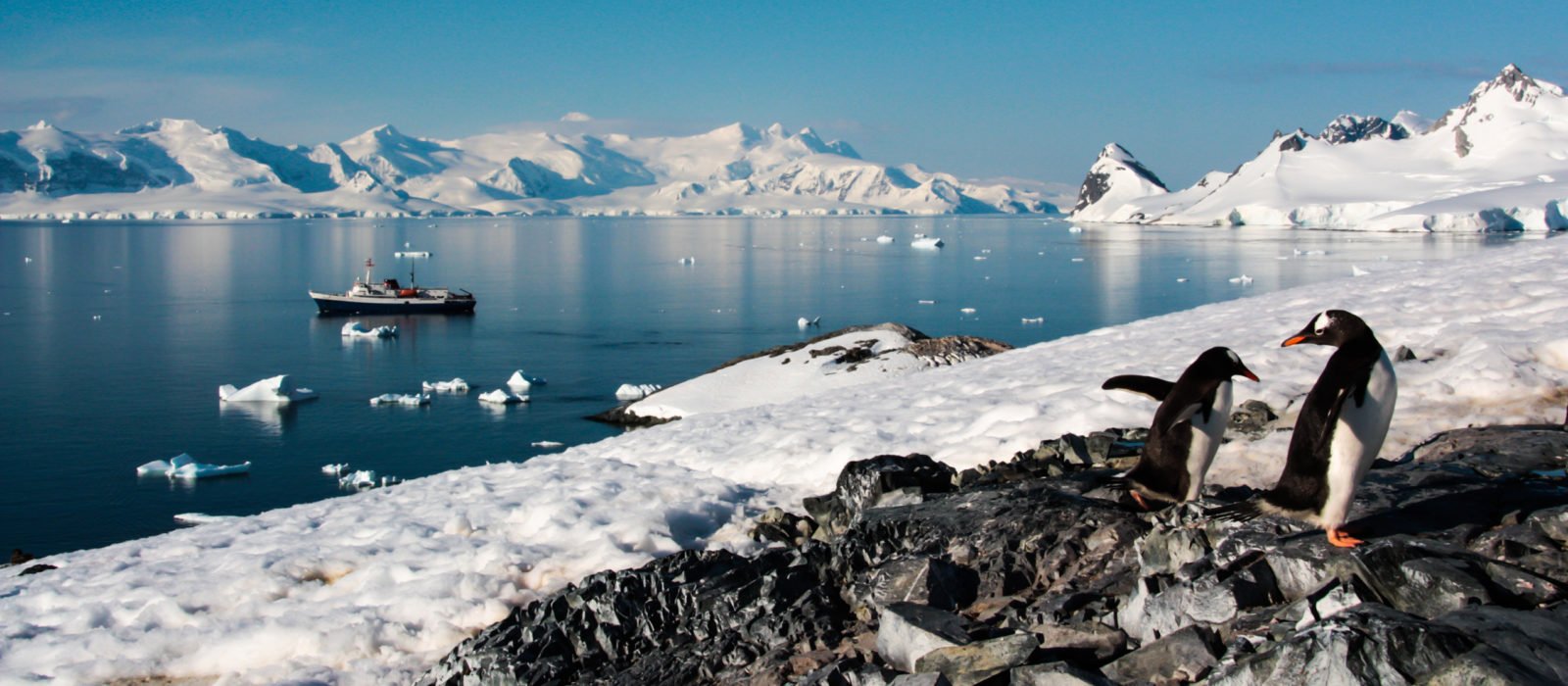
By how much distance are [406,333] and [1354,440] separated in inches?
1629

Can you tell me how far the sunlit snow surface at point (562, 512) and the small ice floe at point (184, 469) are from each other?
11.8 m

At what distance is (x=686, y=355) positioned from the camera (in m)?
35.0

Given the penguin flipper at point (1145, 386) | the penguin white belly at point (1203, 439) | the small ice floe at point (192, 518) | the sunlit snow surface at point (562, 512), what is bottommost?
the small ice floe at point (192, 518)

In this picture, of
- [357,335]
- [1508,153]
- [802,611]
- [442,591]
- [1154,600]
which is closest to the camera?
[1154,600]

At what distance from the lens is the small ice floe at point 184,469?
2034 cm

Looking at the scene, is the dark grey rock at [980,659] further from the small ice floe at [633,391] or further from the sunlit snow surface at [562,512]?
the small ice floe at [633,391]

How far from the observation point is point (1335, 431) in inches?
196

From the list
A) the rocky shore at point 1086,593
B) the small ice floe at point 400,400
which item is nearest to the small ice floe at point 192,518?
the small ice floe at point 400,400

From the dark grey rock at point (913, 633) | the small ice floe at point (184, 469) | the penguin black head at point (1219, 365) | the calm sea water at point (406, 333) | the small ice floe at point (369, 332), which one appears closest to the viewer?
the dark grey rock at point (913, 633)

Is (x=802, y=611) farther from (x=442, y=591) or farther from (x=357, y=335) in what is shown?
(x=357, y=335)

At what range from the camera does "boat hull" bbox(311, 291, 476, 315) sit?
4847 cm

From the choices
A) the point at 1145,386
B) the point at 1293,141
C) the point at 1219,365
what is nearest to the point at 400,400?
the point at 1145,386

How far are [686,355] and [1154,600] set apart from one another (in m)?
30.9

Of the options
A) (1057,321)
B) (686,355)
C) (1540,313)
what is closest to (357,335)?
(686,355)
